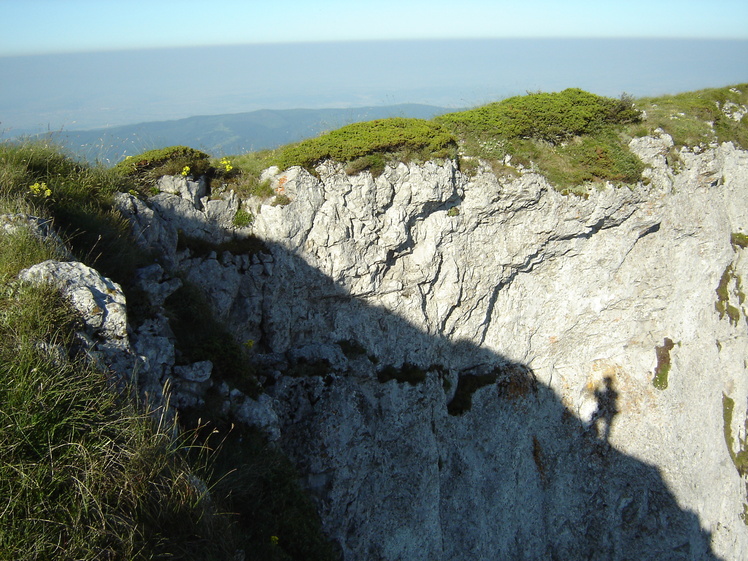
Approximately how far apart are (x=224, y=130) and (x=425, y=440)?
86422 mm

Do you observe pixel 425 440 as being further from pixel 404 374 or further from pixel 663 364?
pixel 663 364

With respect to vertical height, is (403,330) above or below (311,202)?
below

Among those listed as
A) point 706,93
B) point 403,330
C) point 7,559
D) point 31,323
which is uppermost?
point 706,93

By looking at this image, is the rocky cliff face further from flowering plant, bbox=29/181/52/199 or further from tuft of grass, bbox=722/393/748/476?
flowering plant, bbox=29/181/52/199

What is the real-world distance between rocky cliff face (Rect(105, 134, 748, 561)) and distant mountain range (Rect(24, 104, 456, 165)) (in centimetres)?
217

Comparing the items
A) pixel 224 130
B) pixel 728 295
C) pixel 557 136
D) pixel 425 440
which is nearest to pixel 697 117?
pixel 557 136

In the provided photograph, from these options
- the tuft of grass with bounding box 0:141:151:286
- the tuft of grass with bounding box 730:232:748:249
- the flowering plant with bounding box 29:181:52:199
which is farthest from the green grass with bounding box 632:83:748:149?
the flowering plant with bounding box 29:181:52:199

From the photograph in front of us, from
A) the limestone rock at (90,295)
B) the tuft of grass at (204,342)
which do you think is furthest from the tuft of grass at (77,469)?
the tuft of grass at (204,342)

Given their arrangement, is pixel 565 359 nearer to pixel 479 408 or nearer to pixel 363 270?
pixel 479 408

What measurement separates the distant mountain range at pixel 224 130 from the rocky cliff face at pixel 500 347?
7.12 feet

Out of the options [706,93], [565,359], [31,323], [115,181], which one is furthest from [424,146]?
[706,93]

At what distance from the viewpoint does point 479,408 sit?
17.2m

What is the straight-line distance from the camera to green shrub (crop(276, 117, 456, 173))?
47.8 feet

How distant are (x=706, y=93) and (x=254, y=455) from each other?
88.6 feet
